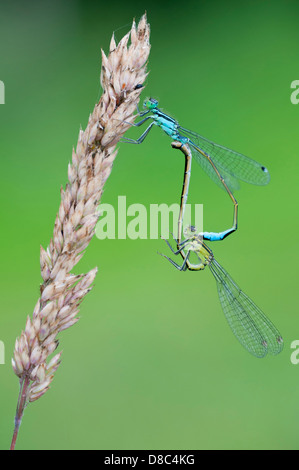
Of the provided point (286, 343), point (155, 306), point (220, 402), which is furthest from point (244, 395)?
point (155, 306)

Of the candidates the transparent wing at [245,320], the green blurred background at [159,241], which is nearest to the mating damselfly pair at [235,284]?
the transparent wing at [245,320]

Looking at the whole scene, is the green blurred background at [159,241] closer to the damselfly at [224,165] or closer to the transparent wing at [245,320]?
the transparent wing at [245,320]

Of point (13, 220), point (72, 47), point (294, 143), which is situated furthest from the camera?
point (72, 47)

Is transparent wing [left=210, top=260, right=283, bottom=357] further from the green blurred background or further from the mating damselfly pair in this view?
the green blurred background

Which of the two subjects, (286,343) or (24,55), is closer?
(286,343)

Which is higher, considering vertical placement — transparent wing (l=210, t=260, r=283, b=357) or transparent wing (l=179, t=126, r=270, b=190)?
transparent wing (l=179, t=126, r=270, b=190)

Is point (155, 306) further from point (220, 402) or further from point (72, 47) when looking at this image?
point (72, 47)

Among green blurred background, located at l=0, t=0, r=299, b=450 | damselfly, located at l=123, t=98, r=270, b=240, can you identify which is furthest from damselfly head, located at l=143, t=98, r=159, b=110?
green blurred background, located at l=0, t=0, r=299, b=450
